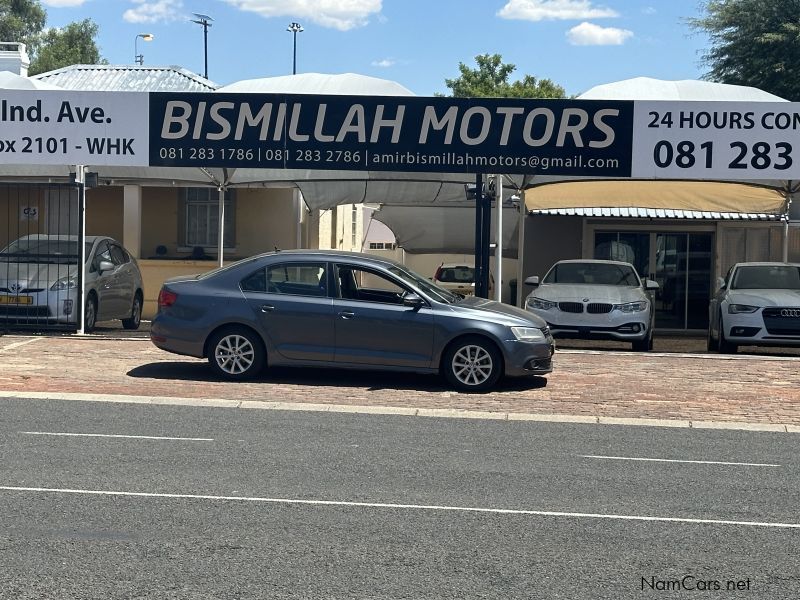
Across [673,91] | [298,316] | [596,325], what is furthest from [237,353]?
[673,91]

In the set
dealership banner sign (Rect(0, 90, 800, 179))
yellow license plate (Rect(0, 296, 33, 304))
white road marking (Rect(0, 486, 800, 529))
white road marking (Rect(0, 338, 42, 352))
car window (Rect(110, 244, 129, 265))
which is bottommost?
white road marking (Rect(0, 486, 800, 529))

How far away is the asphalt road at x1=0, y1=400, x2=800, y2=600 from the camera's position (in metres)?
5.81

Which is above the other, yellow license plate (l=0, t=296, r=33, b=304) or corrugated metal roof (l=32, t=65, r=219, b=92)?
corrugated metal roof (l=32, t=65, r=219, b=92)

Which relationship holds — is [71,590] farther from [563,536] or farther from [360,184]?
[360,184]

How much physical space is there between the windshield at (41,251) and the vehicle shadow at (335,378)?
4300 mm

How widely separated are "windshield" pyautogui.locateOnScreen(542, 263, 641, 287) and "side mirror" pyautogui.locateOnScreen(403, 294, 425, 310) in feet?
20.6

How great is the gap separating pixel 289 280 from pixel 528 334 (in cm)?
288

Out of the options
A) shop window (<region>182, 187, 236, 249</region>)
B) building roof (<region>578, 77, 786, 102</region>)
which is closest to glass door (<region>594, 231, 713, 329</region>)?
building roof (<region>578, 77, 786, 102</region>)

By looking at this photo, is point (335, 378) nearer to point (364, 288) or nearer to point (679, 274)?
point (364, 288)

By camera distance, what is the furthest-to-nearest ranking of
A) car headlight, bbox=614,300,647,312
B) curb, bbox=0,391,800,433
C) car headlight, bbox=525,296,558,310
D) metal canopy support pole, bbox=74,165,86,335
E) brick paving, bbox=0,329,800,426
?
1. metal canopy support pole, bbox=74,165,86,335
2. car headlight, bbox=525,296,558,310
3. car headlight, bbox=614,300,647,312
4. brick paving, bbox=0,329,800,426
5. curb, bbox=0,391,800,433

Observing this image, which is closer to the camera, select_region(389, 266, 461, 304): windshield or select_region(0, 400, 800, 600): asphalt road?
select_region(0, 400, 800, 600): asphalt road

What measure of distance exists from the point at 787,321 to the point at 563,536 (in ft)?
38.3

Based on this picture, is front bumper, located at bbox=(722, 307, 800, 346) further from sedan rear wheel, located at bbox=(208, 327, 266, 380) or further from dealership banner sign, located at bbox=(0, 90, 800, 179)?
sedan rear wheel, located at bbox=(208, 327, 266, 380)

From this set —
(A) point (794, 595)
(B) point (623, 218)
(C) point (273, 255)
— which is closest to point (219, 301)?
(C) point (273, 255)
